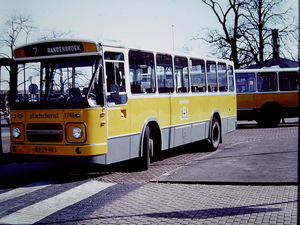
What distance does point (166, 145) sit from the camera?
11633 millimetres

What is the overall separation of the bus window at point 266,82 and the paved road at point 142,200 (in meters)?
14.1

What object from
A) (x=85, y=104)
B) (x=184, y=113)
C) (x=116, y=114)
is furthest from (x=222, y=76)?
(x=85, y=104)

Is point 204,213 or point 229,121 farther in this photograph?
point 229,121

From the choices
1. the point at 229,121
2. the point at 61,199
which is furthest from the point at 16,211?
the point at 229,121

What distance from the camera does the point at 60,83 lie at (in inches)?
368

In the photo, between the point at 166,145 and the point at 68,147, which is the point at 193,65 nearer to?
the point at 166,145

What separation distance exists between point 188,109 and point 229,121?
3923 millimetres

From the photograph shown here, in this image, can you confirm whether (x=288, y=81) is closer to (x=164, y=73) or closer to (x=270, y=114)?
(x=270, y=114)

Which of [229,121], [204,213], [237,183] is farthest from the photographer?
[229,121]

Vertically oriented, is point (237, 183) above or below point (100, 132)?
below

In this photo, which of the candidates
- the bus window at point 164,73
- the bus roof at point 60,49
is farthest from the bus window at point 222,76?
the bus roof at point 60,49

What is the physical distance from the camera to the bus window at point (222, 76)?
15.6 m

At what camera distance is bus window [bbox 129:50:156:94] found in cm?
1023

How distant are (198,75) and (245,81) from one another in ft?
36.8
